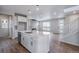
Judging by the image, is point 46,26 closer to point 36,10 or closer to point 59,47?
point 36,10

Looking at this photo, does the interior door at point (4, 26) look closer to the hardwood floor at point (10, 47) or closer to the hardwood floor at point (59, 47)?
the hardwood floor at point (10, 47)

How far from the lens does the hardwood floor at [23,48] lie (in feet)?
5.32

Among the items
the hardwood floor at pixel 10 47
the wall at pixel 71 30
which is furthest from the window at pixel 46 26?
the hardwood floor at pixel 10 47

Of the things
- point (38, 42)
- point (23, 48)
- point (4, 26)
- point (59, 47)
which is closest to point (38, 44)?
point (38, 42)

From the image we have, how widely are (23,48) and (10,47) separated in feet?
0.85

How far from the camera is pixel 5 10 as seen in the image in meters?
1.61

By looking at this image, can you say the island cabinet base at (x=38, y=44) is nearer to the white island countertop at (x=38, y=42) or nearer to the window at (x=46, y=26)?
the white island countertop at (x=38, y=42)

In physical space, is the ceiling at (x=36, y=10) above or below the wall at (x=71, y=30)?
above

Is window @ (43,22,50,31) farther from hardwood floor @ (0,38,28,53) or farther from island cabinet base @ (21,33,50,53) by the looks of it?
hardwood floor @ (0,38,28,53)

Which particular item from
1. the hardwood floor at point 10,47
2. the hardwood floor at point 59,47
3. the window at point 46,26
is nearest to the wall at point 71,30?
the hardwood floor at point 59,47

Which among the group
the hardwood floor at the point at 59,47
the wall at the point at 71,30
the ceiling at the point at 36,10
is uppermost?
the ceiling at the point at 36,10
